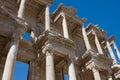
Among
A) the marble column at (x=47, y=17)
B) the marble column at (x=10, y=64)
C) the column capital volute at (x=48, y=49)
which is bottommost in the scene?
the marble column at (x=10, y=64)

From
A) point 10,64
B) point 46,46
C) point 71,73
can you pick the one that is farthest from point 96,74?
point 10,64

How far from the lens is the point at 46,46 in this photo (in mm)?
15672

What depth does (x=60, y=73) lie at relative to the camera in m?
17.9

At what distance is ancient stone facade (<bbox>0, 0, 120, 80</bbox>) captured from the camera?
1348 cm

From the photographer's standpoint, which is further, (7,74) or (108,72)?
(108,72)

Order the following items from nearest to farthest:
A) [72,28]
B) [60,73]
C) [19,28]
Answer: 1. [19,28]
2. [60,73]
3. [72,28]

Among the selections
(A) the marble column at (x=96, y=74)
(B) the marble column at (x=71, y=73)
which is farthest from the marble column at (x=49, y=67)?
(A) the marble column at (x=96, y=74)

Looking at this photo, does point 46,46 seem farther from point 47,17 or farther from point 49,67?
point 47,17

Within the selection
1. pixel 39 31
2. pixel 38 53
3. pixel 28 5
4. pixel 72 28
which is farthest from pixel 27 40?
pixel 72 28

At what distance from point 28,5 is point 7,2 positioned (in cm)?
271

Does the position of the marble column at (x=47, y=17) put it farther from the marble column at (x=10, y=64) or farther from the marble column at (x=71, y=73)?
the marble column at (x=10, y=64)

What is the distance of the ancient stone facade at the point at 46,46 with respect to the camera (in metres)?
13.5

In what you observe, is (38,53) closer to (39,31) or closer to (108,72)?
(39,31)

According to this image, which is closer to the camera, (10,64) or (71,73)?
(10,64)
